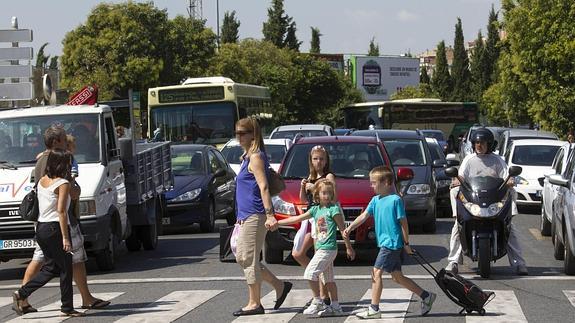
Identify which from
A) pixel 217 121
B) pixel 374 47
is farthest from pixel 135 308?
pixel 374 47

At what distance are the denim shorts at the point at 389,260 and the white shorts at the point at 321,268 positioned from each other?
46cm

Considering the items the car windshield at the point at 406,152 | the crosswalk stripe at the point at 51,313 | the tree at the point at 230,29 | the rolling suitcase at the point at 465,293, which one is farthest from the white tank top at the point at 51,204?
the tree at the point at 230,29

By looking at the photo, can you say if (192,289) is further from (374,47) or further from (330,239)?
(374,47)

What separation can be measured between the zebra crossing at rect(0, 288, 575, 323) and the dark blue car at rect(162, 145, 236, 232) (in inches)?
296

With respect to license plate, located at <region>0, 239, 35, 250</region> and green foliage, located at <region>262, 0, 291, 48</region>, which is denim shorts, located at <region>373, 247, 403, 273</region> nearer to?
license plate, located at <region>0, 239, 35, 250</region>

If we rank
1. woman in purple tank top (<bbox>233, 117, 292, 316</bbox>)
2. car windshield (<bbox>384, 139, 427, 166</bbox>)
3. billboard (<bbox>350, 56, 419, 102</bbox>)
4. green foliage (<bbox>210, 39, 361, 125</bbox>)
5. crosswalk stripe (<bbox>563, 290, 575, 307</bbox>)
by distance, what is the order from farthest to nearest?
billboard (<bbox>350, 56, 419, 102</bbox>)
green foliage (<bbox>210, 39, 361, 125</bbox>)
car windshield (<bbox>384, 139, 427, 166</bbox>)
crosswalk stripe (<bbox>563, 290, 575, 307</bbox>)
woman in purple tank top (<bbox>233, 117, 292, 316</bbox>)

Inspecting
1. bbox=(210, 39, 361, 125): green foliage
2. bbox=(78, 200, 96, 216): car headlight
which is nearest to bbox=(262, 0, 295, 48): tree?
bbox=(210, 39, 361, 125): green foliage

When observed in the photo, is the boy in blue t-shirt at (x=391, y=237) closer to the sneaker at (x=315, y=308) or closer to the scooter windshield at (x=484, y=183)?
the sneaker at (x=315, y=308)

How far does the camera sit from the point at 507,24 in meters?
39.0

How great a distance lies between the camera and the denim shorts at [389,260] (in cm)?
1011

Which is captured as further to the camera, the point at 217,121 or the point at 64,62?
the point at 64,62

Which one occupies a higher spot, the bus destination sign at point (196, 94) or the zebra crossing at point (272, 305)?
the bus destination sign at point (196, 94)

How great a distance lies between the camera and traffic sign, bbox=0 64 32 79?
26.4 meters

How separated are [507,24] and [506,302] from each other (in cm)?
2914
